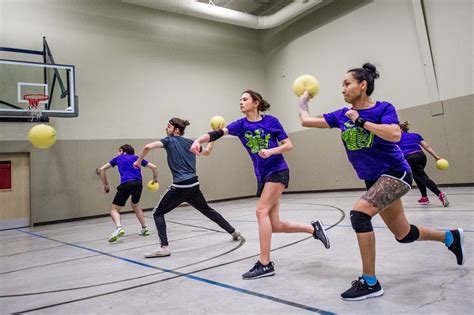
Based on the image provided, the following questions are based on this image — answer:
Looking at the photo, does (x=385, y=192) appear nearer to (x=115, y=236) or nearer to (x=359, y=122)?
(x=359, y=122)

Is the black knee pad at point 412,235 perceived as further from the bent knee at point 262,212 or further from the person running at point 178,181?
the person running at point 178,181

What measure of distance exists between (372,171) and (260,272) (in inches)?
53.3

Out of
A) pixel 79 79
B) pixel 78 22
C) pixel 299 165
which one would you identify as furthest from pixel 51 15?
pixel 299 165

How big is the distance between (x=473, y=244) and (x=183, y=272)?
10.1ft

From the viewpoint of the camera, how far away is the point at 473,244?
141 inches

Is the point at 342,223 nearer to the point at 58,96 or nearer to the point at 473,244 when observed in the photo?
the point at 473,244

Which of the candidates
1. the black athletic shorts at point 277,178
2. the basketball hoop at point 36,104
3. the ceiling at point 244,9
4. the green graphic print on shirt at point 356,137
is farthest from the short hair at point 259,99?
the ceiling at point 244,9

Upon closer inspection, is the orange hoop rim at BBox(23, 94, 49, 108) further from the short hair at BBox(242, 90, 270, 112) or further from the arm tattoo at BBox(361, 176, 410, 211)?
the arm tattoo at BBox(361, 176, 410, 211)

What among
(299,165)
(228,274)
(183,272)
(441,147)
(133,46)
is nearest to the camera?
(228,274)

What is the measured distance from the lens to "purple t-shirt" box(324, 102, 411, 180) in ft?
8.61

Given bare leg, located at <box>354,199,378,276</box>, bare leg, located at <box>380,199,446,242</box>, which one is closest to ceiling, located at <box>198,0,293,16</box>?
bare leg, located at <box>380,199,446,242</box>

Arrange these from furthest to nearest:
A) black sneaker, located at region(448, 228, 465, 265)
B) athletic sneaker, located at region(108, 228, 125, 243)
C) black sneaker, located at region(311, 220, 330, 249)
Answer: athletic sneaker, located at region(108, 228, 125, 243) < black sneaker, located at region(311, 220, 330, 249) < black sneaker, located at region(448, 228, 465, 265)

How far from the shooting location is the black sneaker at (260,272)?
122 inches

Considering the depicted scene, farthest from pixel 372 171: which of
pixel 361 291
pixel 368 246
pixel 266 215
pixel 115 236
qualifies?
pixel 115 236
